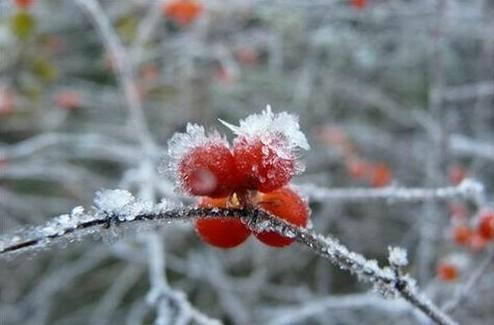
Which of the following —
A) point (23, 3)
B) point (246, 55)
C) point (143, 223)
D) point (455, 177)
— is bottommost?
point (143, 223)

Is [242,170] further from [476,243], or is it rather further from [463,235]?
[463,235]

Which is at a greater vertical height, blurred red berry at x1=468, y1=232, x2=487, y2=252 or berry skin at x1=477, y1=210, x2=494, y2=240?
blurred red berry at x1=468, y1=232, x2=487, y2=252

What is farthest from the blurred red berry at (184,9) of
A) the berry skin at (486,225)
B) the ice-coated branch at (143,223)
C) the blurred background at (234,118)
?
the ice-coated branch at (143,223)

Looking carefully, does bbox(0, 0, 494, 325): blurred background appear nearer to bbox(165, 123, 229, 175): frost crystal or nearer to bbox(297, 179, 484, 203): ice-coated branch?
bbox(297, 179, 484, 203): ice-coated branch

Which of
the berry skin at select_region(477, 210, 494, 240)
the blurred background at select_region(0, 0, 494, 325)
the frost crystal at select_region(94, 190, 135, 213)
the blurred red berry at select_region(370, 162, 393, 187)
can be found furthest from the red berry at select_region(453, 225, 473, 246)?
the frost crystal at select_region(94, 190, 135, 213)

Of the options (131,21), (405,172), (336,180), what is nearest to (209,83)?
(131,21)

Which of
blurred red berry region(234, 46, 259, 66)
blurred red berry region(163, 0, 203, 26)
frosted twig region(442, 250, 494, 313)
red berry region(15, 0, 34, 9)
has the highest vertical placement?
blurred red berry region(234, 46, 259, 66)

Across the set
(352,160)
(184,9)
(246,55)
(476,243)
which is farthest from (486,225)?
(246,55)
